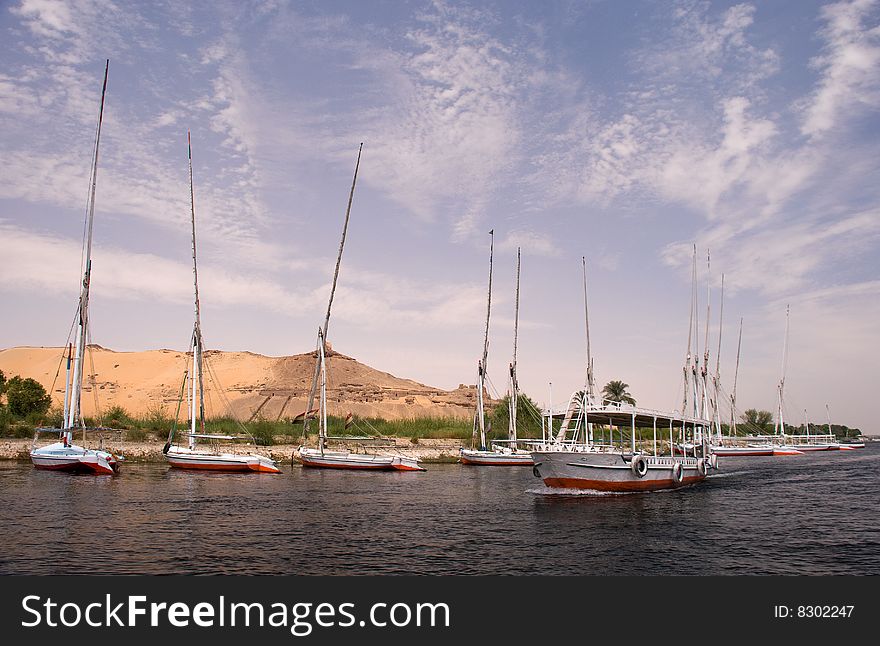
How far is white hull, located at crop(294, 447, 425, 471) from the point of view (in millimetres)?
65312

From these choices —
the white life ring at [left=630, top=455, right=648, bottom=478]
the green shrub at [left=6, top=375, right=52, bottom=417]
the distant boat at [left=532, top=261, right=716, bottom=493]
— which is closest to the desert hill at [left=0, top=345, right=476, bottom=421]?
the green shrub at [left=6, top=375, right=52, bottom=417]

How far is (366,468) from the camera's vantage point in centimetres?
6594

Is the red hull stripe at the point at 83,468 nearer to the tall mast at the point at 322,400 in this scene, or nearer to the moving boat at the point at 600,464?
the tall mast at the point at 322,400

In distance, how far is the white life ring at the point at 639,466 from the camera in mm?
44031

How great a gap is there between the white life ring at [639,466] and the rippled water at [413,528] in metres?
1.59

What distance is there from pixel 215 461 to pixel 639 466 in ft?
118

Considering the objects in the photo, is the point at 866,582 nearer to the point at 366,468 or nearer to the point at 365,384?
the point at 366,468

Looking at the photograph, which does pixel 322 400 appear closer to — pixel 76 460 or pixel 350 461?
pixel 350 461

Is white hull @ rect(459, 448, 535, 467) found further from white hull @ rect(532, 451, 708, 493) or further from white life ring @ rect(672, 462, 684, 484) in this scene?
white hull @ rect(532, 451, 708, 493)

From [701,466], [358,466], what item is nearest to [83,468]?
[358,466]

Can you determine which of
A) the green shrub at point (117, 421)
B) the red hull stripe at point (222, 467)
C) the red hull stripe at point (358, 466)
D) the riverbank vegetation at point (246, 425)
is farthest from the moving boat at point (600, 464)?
the green shrub at point (117, 421)

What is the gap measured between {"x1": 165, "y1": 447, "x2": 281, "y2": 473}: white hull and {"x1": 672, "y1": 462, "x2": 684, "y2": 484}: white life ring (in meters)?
32.8

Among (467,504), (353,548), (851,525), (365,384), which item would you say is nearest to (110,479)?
(467,504)

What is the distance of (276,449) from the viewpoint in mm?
72625
